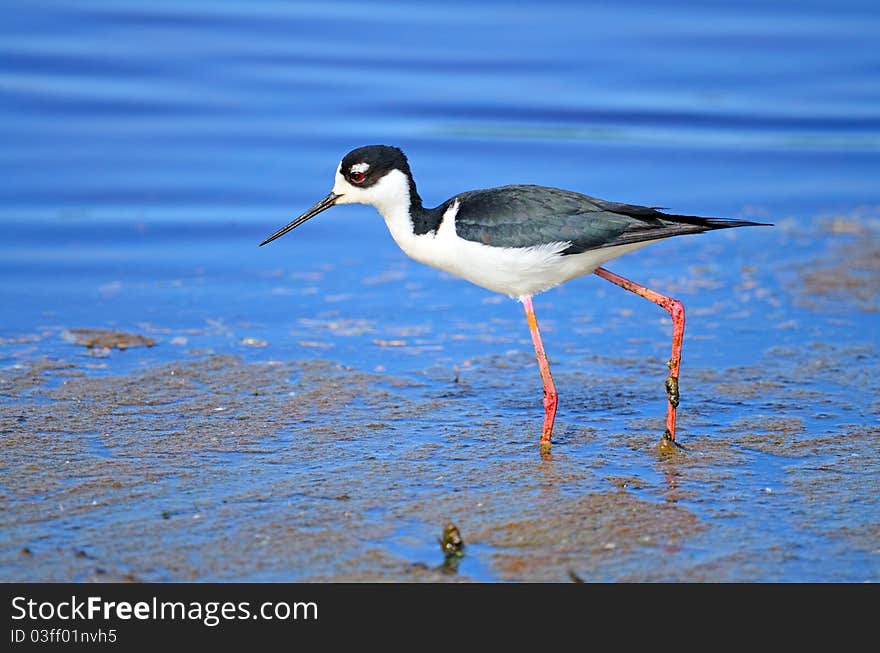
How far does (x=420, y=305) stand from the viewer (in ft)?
27.5

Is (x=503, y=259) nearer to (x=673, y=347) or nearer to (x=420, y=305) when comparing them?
(x=673, y=347)

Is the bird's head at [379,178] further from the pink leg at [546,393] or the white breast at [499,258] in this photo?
the pink leg at [546,393]

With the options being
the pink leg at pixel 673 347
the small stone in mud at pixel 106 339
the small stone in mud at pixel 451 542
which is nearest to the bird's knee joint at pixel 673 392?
the pink leg at pixel 673 347

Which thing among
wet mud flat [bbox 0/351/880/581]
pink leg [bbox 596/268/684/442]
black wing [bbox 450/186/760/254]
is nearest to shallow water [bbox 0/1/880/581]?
wet mud flat [bbox 0/351/880/581]

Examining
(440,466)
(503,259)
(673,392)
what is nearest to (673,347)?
(673,392)

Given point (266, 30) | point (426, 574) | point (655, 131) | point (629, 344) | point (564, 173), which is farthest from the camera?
point (266, 30)

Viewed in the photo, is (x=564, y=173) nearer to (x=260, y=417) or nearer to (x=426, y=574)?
(x=260, y=417)

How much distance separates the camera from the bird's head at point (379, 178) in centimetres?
641

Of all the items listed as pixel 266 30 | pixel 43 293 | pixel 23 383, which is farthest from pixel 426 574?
pixel 266 30

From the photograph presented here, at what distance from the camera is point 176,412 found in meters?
6.29

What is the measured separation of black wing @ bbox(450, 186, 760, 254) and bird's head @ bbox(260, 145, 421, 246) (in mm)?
361

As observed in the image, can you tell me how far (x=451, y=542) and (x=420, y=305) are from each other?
3.86 meters

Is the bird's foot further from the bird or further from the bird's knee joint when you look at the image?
the bird's knee joint

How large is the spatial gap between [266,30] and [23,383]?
8.65m
